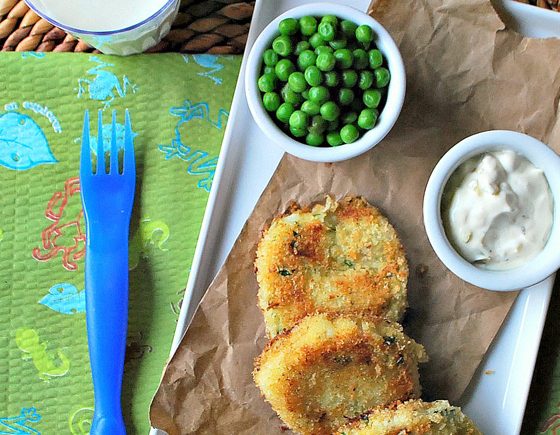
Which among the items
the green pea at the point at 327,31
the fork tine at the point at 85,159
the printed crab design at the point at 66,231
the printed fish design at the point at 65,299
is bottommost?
the printed fish design at the point at 65,299

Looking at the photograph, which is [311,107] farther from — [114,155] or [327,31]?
[114,155]

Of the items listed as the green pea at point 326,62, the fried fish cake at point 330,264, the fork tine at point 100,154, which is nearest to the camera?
the green pea at point 326,62

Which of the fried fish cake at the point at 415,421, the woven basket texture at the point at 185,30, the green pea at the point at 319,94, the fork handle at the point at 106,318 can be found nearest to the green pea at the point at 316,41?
the green pea at the point at 319,94

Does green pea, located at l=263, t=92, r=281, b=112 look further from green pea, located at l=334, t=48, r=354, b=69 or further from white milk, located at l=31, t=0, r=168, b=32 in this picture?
white milk, located at l=31, t=0, r=168, b=32

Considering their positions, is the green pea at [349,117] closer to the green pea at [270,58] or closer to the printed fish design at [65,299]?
the green pea at [270,58]

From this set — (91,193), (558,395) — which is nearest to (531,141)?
(558,395)

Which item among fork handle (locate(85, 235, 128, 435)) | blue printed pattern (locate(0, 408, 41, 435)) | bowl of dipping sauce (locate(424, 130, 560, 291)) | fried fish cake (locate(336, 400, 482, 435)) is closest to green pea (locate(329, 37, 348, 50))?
bowl of dipping sauce (locate(424, 130, 560, 291))
